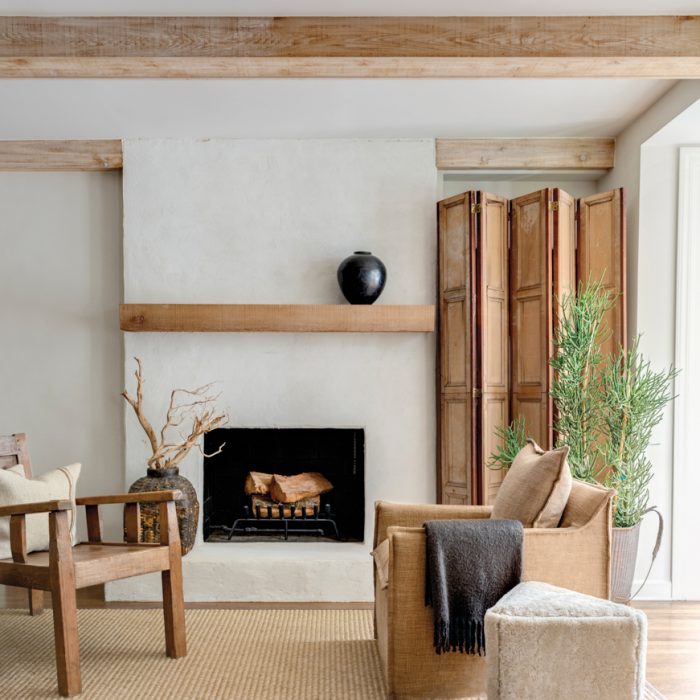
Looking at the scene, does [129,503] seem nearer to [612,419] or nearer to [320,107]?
[320,107]

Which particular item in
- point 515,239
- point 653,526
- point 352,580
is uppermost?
point 515,239

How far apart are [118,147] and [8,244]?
86 cm

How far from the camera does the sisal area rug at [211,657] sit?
2662 millimetres

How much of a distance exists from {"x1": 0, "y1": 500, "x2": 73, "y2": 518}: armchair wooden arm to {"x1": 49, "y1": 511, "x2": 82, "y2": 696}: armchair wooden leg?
0.03 m

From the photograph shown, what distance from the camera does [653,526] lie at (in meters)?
3.97

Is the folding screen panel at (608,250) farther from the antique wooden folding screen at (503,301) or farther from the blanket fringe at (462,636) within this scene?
the blanket fringe at (462,636)

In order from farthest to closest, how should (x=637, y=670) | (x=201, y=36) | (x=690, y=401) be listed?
(x=690, y=401) → (x=201, y=36) → (x=637, y=670)

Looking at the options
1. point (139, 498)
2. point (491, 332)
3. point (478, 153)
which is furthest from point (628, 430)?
point (139, 498)

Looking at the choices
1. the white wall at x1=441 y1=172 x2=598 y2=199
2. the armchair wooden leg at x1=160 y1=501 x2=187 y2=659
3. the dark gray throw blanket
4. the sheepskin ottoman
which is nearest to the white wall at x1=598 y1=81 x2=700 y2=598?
the white wall at x1=441 y1=172 x2=598 y2=199

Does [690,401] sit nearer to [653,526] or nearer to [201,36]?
[653,526]

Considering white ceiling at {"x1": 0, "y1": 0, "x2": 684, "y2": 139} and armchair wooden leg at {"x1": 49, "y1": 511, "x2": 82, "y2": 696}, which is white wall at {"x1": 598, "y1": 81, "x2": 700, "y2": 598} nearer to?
white ceiling at {"x1": 0, "y1": 0, "x2": 684, "y2": 139}

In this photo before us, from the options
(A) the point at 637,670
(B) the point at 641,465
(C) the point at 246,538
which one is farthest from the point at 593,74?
(C) the point at 246,538

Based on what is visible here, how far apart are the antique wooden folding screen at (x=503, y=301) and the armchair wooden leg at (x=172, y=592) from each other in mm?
1719

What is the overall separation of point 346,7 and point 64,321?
2.61 metres
